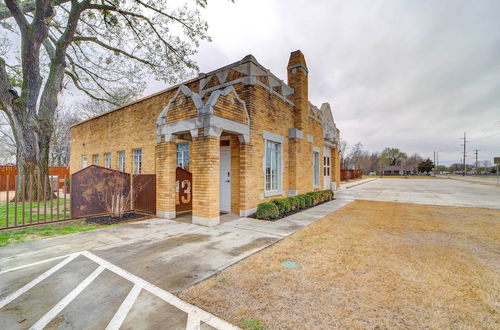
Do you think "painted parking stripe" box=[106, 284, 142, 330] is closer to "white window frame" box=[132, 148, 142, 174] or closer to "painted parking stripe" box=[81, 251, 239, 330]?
"painted parking stripe" box=[81, 251, 239, 330]

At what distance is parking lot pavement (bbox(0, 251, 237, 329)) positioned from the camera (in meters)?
2.20

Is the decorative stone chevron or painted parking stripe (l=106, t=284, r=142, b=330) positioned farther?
the decorative stone chevron

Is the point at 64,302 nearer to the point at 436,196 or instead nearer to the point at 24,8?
the point at 24,8

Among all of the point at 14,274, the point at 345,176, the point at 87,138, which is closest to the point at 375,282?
the point at 14,274

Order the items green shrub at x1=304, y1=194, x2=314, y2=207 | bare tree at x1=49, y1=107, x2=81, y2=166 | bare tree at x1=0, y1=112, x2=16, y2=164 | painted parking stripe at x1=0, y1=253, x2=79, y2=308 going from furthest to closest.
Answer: bare tree at x1=49, y1=107, x2=81, y2=166 < bare tree at x1=0, y1=112, x2=16, y2=164 < green shrub at x1=304, y1=194, x2=314, y2=207 < painted parking stripe at x1=0, y1=253, x2=79, y2=308

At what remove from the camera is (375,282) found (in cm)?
304

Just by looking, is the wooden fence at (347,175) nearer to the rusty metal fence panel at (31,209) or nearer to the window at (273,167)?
the window at (273,167)

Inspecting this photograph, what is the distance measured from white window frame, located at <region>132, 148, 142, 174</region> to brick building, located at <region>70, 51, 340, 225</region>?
56 mm

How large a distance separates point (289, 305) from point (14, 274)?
4303 millimetres

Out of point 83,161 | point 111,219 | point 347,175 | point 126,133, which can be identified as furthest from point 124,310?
point 347,175

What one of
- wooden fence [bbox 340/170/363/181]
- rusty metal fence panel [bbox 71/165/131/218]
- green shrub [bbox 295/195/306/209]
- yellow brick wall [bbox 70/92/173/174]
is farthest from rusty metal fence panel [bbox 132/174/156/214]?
wooden fence [bbox 340/170/363/181]

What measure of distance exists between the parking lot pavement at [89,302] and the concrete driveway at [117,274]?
1 centimetres

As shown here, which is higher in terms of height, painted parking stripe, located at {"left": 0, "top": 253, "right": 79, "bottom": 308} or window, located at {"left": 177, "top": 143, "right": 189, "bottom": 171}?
window, located at {"left": 177, "top": 143, "right": 189, "bottom": 171}

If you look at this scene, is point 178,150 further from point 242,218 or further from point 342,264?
point 342,264
